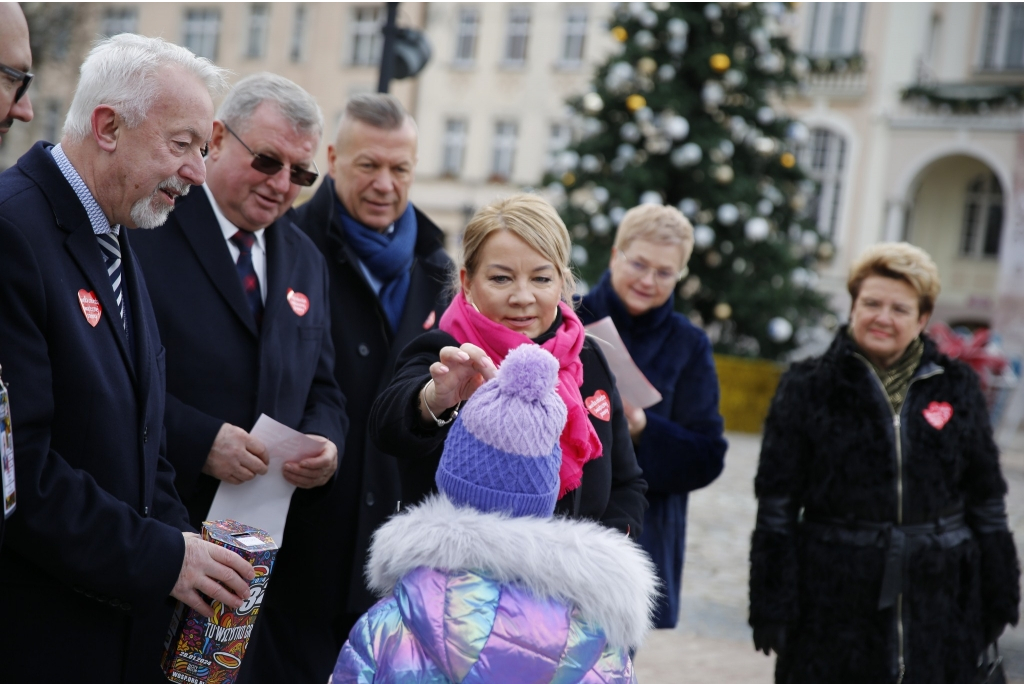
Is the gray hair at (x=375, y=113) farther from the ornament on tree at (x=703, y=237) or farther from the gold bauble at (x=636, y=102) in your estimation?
the gold bauble at (x=636, y=102)

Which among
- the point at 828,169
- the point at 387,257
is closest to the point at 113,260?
the point at 387,257

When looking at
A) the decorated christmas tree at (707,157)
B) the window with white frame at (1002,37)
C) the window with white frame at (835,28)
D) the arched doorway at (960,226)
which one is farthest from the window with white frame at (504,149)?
the decorated christmas tree at (707,157)

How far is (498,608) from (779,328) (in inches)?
506

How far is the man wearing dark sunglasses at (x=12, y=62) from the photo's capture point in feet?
6.70

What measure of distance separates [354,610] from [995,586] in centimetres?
229

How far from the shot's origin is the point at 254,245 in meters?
3.36

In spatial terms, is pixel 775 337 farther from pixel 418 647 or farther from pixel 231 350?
pixel 418 647

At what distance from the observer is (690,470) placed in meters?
3.79

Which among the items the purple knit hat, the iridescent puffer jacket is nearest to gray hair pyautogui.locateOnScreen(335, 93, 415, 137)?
the purple knit hat

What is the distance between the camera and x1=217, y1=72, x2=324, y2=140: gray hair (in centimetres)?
332

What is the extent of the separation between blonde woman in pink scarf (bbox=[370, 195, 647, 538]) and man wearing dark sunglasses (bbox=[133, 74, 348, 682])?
753mm

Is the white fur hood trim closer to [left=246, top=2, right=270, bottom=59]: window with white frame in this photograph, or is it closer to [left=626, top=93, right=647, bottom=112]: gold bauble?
[left=626, top=93, right=647, bottom=112]: gold bauble

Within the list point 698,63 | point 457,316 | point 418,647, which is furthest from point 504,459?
point 698,63

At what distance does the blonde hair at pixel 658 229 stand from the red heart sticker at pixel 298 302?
1.29 metres
